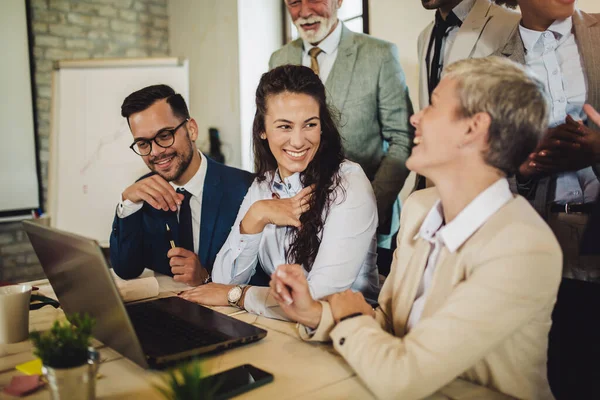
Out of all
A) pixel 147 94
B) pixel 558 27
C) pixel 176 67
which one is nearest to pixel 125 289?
pixel 147 94

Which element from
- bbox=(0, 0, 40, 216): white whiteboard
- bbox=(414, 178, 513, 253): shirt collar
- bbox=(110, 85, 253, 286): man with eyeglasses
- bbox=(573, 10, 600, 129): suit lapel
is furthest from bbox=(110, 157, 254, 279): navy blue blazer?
bbox=(0, 0, 40, 216): white whiteboard

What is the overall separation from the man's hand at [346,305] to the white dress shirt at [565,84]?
3.23ft

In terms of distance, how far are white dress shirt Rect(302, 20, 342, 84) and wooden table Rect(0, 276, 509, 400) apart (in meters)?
1.76

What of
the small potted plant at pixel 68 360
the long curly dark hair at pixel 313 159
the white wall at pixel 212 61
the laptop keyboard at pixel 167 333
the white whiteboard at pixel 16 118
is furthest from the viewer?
the white wall at pixel 212 61

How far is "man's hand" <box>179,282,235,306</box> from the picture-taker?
1448mm

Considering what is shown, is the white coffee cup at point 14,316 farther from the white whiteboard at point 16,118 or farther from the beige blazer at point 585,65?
the white whiteboard at point 16,118

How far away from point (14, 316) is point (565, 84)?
1.78 meters

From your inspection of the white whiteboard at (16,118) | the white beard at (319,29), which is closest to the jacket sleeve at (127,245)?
the white beard at (319,29)

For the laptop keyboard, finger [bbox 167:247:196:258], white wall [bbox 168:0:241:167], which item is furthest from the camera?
white wall [bbox 168:0:241:167]

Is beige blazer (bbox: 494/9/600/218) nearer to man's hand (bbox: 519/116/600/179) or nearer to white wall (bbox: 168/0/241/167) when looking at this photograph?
man's hand (bbox: 519/116/600/179)

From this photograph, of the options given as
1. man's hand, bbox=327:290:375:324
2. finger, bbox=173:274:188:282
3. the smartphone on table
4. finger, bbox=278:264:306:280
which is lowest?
finger, bbox=173:274:188:282

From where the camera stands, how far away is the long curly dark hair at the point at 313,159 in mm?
1588

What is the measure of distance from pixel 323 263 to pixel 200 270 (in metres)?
0.57

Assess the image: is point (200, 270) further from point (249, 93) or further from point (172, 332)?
point (249, 93)
